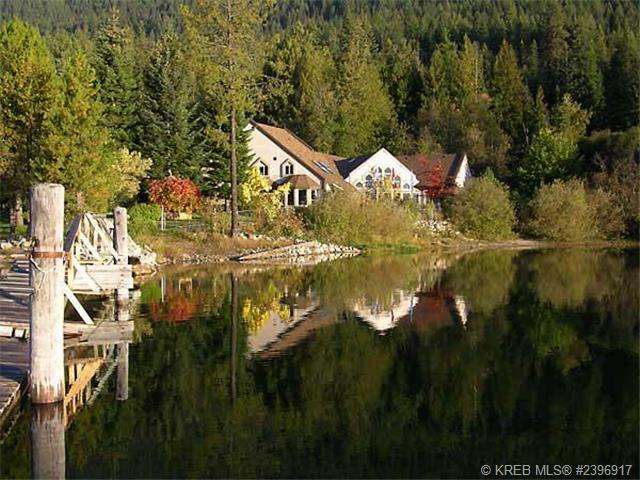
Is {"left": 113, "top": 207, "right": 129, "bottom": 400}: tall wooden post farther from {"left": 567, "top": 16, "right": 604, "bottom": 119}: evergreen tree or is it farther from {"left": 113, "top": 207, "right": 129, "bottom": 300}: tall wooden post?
{"left": 567, "top": 16, "right": 604, "bottom": 119}: evergreen tree

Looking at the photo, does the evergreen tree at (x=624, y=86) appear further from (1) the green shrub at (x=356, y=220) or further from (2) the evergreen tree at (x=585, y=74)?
(1) the green shrub at (x=356, y=220)

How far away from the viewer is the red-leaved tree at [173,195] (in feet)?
152

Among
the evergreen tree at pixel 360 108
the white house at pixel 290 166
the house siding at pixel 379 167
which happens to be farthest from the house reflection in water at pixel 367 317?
the evergreen tree at pixel 360 108

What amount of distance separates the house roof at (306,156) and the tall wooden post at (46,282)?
154ft

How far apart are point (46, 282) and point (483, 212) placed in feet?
153

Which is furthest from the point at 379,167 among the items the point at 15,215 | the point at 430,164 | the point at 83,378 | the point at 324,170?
the point at 83,378

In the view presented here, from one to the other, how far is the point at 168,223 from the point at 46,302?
32.8 m

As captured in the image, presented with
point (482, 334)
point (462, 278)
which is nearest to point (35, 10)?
point (462, 278)

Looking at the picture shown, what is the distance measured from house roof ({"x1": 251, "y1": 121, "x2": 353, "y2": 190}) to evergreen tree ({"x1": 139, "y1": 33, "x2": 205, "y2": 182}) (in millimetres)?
6622

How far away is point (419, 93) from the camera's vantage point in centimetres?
8875

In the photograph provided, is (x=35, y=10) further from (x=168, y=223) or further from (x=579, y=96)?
(x=168, y=223)

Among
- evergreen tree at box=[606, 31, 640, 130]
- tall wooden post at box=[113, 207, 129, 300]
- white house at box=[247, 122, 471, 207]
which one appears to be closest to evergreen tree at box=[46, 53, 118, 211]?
tall wooden post at box=[113, 207, 129, 300]

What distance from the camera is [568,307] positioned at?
A: 23.5 metres

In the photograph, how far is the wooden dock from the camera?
42.1 ft
